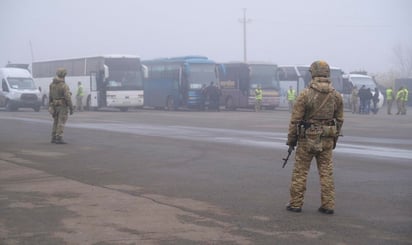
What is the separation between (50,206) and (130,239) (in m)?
2.17

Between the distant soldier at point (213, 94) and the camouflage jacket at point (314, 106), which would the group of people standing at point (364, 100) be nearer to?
the distant soldier at point (213, 94)

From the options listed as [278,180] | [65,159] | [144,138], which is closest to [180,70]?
[144,138]

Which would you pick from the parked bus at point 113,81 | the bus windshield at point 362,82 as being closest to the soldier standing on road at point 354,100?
the bus windshield at point 362,82

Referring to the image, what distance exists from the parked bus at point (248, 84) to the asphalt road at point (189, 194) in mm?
24027

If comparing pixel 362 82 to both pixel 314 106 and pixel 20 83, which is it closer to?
pixel 20 83

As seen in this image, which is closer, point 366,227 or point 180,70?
point 366,227

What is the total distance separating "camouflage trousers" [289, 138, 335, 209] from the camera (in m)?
7.70

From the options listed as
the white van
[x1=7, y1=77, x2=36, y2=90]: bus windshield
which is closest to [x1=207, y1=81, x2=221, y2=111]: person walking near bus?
the white van

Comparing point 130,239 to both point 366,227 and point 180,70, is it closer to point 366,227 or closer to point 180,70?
point 366,227

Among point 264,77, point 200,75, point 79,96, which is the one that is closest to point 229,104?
point 264,77

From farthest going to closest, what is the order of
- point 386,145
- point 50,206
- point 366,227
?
point 386,145 → point 50,206 → point 366,227

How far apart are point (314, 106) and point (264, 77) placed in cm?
3368

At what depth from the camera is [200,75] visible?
39406 millimetres

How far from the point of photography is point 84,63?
40656 mm
